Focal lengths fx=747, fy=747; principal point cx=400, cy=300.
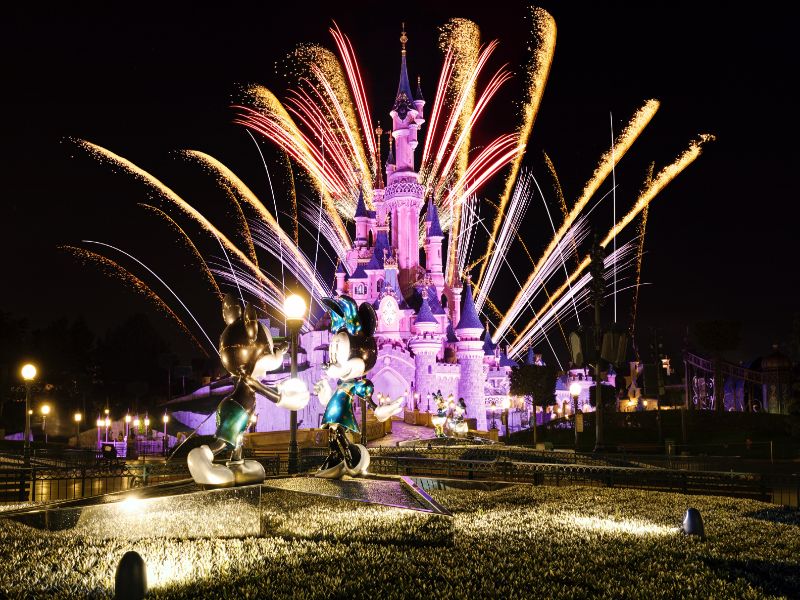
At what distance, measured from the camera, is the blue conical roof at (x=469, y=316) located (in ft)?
219

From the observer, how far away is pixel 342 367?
12773 millimetres

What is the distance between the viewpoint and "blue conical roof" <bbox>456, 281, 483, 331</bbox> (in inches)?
→ 2628

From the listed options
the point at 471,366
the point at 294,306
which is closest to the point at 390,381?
the point at 471,366

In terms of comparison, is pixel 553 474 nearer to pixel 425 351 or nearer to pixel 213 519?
pixel 213 519

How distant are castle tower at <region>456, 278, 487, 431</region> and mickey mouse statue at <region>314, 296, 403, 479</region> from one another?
52169mm

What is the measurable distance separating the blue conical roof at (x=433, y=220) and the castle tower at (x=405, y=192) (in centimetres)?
256

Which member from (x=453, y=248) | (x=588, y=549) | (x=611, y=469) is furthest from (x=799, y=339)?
(x=453, y=248)

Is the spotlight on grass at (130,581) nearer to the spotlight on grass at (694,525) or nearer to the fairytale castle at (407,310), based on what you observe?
the spotlight on grass at (694,525)

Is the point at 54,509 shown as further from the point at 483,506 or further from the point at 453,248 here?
the point at 453,248

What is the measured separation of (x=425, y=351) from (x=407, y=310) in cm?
497

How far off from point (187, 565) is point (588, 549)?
14.7 feet

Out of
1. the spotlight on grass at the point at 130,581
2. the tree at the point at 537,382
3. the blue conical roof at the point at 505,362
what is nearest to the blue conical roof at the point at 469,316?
the blue conical roof at the point at 505,362

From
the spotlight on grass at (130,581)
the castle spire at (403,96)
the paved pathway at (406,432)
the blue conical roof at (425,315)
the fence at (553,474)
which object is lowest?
the paved pathway at (406,432)

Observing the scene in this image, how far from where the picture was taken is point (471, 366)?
66.2 meters
